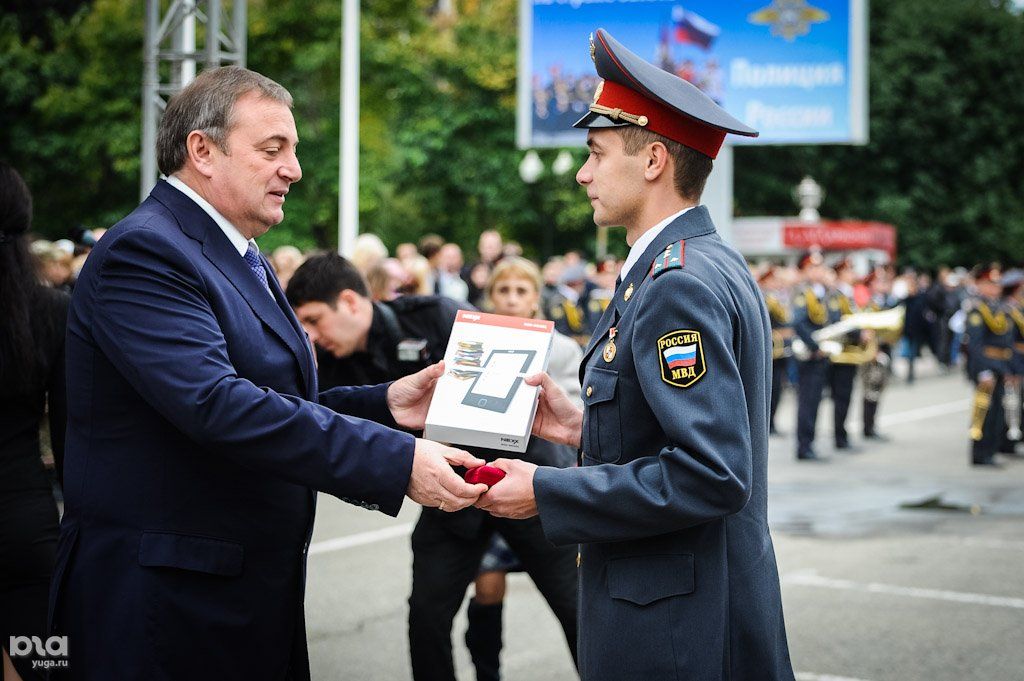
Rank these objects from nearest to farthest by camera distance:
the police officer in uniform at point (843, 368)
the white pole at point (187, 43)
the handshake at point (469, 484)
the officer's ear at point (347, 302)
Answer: the handshake at point (469, 484) < the officer's ear at point (347, 302) < the white pole at point (187, 43) < the police officer in uniform at point (843, 368)

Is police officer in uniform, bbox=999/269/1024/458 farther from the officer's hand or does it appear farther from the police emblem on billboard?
the police emblem on billboard

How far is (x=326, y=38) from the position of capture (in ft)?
83.9

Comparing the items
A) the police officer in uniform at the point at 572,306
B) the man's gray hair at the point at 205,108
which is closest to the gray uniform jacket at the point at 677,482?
the man's gray hair at the point at 205,108

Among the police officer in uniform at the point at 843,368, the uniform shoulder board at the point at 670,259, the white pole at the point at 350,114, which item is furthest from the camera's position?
the police officer in uniform at the point at 843,368

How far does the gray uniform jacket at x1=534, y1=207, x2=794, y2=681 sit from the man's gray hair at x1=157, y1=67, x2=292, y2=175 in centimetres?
98

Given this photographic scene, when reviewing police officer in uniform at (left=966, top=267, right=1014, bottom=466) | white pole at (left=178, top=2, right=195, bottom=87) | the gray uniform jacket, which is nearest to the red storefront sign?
police officer in uniform at (left=966, top=267, right=1014, bottom=466)

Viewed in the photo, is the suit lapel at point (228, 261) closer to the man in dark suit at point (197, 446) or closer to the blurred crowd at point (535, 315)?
the man in dark suit at point (197, 446)

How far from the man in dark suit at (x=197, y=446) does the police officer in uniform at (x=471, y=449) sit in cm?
173

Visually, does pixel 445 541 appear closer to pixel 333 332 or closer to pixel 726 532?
pixel 333 332

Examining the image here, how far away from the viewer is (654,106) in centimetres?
277

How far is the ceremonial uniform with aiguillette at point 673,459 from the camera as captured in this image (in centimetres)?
252

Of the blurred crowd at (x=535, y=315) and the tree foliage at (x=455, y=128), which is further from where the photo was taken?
the tree foliage at (x=455, y=128)

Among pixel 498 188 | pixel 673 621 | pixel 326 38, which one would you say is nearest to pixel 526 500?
pixel 673 621

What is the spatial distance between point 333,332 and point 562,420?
172 centimetres
